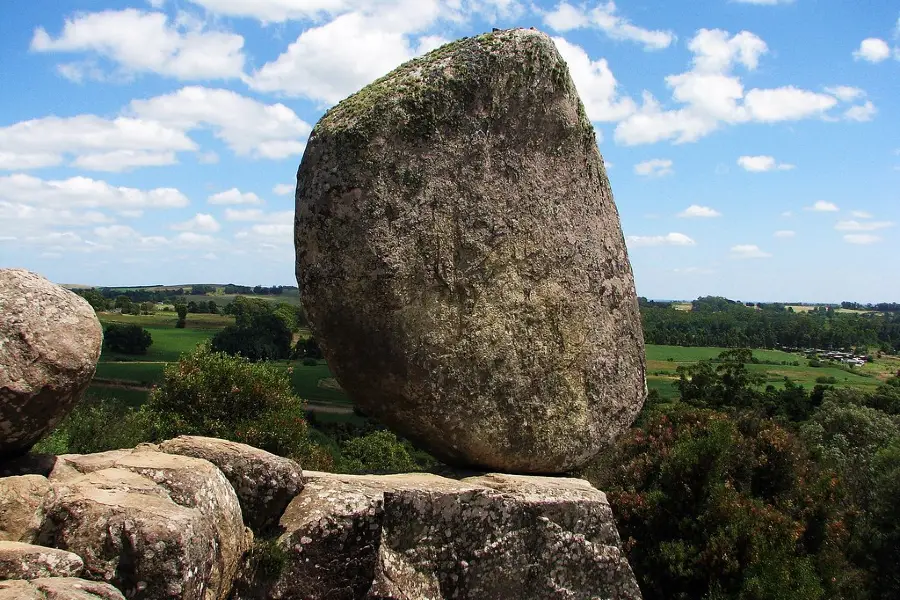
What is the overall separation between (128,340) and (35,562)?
216ft

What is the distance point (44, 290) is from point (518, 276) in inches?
211

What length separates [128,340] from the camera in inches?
2621

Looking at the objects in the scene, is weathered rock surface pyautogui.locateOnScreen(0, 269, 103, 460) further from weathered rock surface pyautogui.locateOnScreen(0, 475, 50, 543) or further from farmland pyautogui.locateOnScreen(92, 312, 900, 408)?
farmland pyautogui.locateOnScreen(92, 312, 900, 408)

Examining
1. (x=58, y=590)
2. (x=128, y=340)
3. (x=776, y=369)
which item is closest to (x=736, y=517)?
(x=58, y=590)

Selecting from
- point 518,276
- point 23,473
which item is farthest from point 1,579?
point 518,276

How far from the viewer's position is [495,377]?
30.7 ft

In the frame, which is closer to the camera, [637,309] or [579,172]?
[579,172]

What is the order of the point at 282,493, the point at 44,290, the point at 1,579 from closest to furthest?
the point at 1,579 < the point at 44,290 < the point at 282,493

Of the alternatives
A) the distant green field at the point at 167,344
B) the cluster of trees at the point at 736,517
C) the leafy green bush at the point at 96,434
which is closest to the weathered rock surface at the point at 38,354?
the cluster of trees at the point at 736,517

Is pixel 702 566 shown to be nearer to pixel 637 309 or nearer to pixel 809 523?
pixel 809 523

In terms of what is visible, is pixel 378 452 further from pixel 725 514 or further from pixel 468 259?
pixel 468 259

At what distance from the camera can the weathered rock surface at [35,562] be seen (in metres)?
5.53

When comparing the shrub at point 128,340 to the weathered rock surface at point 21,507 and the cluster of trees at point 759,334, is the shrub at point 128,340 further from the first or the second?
the cluster of trees at point 759,334

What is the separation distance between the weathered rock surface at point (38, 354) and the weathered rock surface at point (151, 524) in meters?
0.65
